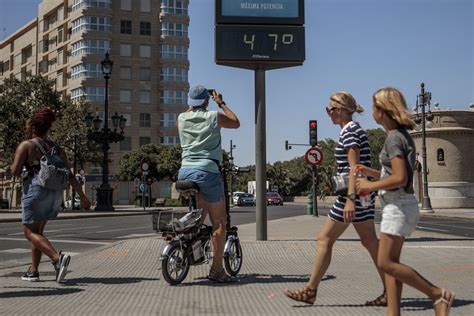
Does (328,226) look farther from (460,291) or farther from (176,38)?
(176,38)

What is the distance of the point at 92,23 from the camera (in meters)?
69.2

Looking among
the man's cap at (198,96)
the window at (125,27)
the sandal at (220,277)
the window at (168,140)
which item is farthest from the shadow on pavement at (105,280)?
the window at (125,27)

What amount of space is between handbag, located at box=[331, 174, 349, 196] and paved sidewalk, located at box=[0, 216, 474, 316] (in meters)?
0.97

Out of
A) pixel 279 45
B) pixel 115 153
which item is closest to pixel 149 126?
pixel 115 153

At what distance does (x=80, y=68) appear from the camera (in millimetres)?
69062

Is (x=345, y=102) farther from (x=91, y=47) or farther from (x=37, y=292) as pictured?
(x=91, y=47)

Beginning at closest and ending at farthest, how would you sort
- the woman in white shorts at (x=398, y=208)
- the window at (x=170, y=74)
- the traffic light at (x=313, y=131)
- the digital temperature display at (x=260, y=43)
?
the woman in white shorts at (x=398, y=208)
the digital temperature display at (x=260, y=43)
the traffic light at (x=313, y=131)
the window at (x=170, y=74)

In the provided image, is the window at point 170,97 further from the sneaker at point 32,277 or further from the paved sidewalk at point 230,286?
the sneaker at point 32,277

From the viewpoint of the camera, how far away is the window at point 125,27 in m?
72.0

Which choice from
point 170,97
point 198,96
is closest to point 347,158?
point 198,96

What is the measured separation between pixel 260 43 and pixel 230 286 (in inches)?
211

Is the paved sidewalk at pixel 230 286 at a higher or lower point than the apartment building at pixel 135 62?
lower

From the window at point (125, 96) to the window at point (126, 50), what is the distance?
15.6 ft

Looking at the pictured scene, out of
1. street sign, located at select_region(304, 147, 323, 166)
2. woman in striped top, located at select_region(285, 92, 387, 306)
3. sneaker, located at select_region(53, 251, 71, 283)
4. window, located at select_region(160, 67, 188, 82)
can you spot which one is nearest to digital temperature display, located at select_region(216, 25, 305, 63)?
woman in striped top, located at select_region(285, 92, 387, 306)
